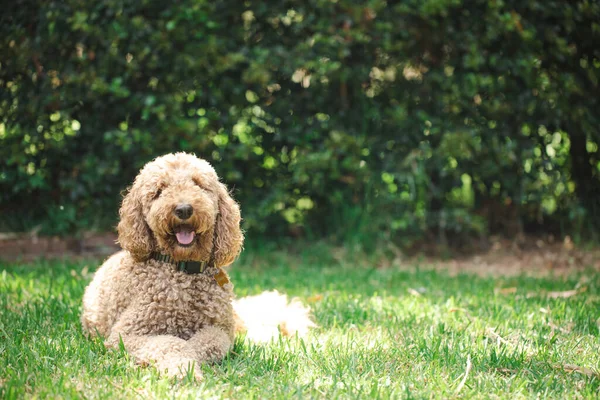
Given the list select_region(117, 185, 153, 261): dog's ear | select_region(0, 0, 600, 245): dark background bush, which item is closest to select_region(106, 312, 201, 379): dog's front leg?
select_region(117, 185, 153, 261): dog's ear

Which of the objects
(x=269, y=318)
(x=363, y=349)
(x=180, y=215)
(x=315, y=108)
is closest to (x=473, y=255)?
(x=315, y=108)

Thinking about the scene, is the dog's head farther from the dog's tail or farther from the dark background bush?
the dark background bush

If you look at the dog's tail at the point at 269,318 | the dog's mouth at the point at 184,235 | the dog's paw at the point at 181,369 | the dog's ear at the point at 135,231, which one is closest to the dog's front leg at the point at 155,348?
the dog's paw at the point at 181,369

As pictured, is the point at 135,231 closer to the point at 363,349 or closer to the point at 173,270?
the point at 173,270

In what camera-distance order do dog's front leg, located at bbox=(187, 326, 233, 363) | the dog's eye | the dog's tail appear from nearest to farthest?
dog's front leg, located at bbox=(187, 326, 233, 363) → the dog's eye → the dog's tail

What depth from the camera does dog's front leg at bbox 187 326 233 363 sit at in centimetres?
263

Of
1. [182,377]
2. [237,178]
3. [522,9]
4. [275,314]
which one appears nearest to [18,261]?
[237,178]

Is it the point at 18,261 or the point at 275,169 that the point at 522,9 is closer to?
the point at 275,169

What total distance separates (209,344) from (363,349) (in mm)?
715

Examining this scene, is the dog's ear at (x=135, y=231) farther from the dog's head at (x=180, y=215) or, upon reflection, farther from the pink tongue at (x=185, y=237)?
the pink tongue at (x=185, y=237)

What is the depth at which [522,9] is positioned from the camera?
568cm

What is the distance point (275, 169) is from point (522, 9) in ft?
8.75

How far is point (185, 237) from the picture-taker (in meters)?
2.76

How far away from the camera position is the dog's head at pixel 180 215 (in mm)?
2711
